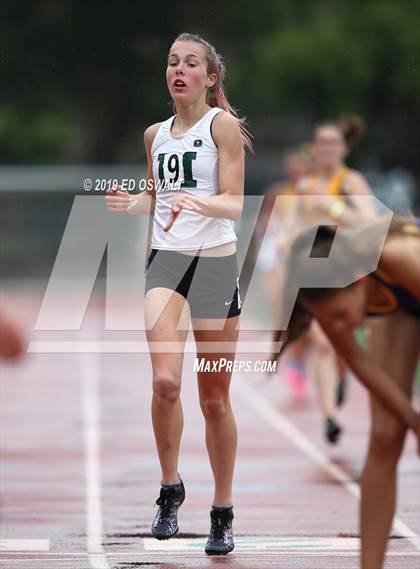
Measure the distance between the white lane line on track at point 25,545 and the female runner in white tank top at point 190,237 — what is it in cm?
87

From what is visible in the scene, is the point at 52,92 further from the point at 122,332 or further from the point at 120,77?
the point at 122,332

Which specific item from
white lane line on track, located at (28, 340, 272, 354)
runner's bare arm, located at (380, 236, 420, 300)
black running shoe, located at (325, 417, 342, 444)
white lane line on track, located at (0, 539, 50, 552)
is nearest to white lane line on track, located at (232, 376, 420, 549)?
black running shoe, located at (325, 417, 342, 444)

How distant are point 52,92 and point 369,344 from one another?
4494 cm

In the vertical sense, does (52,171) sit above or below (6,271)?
above

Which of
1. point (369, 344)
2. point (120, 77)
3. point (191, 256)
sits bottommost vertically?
point (369, 344)

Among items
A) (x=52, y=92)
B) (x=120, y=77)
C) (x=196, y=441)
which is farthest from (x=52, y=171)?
(x=196, y=441)

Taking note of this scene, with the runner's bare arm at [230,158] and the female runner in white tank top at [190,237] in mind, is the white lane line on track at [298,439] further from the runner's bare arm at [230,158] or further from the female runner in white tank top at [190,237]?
the runner's bare arm at [230,158]

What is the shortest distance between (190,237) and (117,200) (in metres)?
0.40

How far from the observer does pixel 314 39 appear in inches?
1918

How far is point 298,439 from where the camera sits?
511 inches

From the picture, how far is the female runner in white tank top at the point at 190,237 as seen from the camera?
23.5 feet

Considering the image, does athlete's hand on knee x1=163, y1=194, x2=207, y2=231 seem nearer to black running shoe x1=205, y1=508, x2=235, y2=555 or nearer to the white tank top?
the white tank top

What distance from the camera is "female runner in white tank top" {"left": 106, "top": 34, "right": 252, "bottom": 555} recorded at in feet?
23.5

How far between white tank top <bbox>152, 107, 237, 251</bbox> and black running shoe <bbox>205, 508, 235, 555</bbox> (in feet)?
4.39
